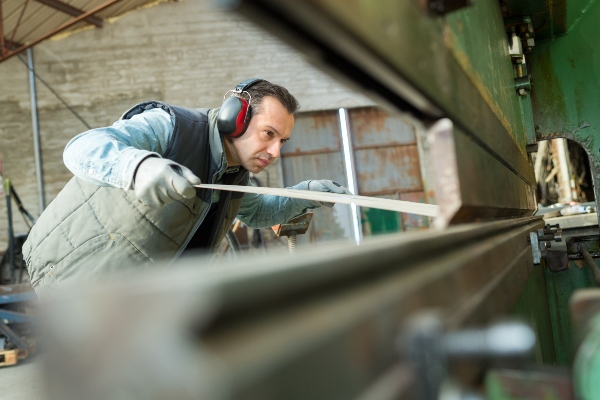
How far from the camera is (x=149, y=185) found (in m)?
1.50

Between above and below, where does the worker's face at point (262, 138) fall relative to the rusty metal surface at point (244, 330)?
above

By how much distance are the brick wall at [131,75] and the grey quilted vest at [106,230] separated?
5.98m

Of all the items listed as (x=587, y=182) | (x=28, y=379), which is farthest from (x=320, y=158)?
(x=28, y=379)

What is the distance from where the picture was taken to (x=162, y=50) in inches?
320

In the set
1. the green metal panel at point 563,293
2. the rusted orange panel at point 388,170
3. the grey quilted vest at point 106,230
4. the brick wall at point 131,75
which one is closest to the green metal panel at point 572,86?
the green metal panel at point 563,293

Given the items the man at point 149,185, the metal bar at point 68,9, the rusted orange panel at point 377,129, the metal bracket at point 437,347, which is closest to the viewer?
the metal bracket at point 437,347

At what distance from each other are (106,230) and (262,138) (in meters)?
0.71

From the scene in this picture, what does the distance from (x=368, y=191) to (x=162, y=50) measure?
3.81 meters

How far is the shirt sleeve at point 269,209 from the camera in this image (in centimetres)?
259

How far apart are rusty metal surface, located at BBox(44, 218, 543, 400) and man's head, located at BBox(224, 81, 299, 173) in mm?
1668

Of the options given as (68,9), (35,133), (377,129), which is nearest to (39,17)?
(68,9)

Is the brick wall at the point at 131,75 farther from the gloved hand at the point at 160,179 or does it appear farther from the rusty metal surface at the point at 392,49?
the rusty metal surface at the point at 392,49

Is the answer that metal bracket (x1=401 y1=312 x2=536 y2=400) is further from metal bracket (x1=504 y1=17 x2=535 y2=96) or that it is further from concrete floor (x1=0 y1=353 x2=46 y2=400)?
concrete floor (x1=0 y1=353 x2=46 y2=400)

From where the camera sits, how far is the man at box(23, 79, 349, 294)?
1.61 meters
